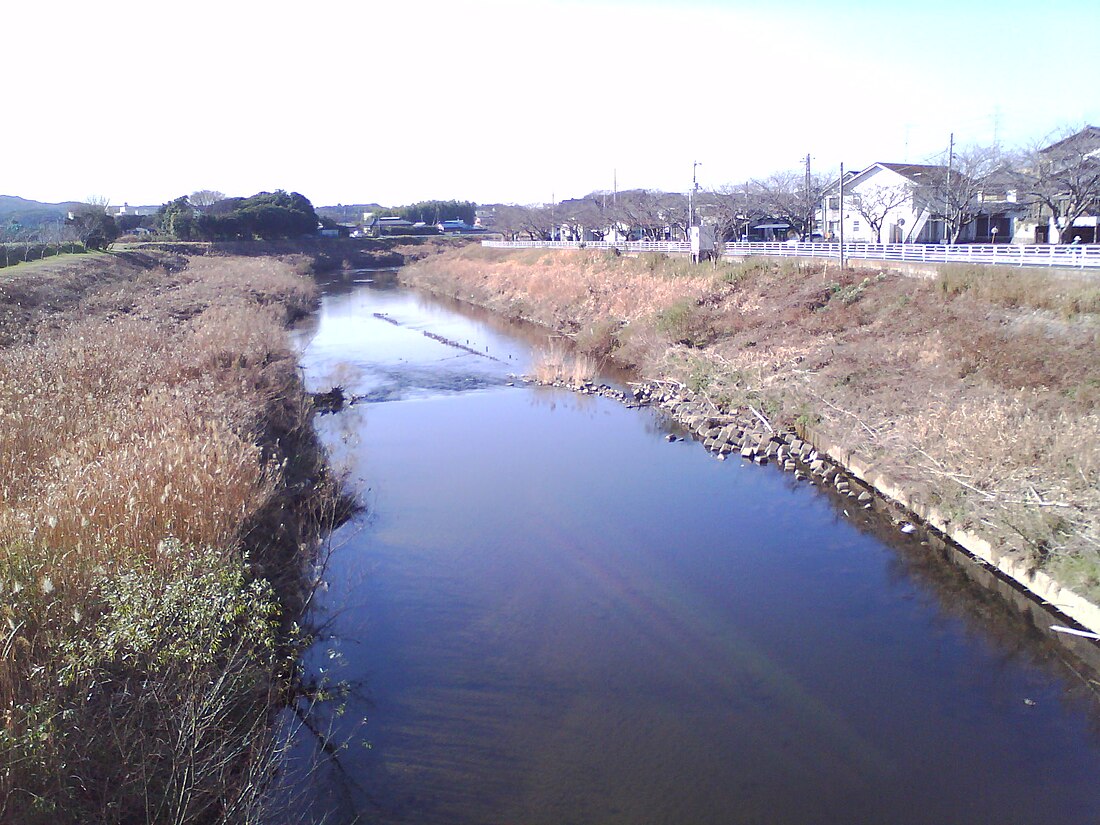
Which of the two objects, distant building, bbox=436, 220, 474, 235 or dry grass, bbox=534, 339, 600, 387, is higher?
distant building, bbox=436, 220, 474, 235

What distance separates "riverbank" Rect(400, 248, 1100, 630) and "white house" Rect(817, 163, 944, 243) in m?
11.0

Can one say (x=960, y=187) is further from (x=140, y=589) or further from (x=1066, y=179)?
(x=140, y=589)

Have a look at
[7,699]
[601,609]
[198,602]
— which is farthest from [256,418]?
[7,699]

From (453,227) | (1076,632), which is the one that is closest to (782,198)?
(1076,632)

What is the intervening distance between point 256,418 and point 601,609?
6325 millimetres

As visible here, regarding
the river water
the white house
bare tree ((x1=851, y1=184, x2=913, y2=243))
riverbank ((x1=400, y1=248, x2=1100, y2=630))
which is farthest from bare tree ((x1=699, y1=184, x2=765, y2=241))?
the river water

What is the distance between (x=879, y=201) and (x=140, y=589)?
120ft

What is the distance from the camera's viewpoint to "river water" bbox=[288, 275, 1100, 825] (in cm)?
655

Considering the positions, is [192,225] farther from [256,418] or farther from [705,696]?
[705,696]

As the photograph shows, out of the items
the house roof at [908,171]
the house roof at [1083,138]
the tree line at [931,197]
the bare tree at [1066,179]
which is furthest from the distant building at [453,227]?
the bare tree at [1066,179]

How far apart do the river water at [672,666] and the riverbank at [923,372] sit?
99 cm

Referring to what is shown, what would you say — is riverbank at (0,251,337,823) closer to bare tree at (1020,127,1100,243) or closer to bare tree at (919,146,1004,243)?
bare tree at (1020,127,1100,243)

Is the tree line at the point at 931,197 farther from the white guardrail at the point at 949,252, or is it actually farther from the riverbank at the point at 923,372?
the riverbank at the point at 923,372

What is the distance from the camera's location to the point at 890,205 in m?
35.2
